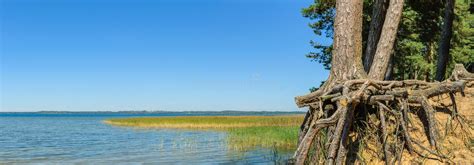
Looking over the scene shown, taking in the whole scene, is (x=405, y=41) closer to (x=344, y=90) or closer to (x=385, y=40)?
(x=385, y=40)

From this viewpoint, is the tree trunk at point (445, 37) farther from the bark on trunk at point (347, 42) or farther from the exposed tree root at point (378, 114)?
the exposed tree root at point (378, 114)

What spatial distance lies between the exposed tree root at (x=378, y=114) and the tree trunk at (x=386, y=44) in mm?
904

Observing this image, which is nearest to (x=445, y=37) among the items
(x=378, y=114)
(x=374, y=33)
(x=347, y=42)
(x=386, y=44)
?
(x=374, y=33)

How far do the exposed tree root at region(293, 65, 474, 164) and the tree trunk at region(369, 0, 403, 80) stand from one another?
35.6 inches

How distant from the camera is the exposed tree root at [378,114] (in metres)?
7.80

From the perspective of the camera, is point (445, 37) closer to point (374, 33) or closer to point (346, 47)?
point (374, 33)

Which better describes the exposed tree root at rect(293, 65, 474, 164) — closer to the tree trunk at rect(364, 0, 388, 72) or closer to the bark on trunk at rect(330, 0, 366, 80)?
the bark on trunk at rect(330, 0, 366, 80)

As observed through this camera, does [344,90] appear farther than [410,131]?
No

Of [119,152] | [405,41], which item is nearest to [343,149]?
[119,152]

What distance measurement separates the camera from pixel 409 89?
28.4 feet

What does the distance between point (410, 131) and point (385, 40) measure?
217cm

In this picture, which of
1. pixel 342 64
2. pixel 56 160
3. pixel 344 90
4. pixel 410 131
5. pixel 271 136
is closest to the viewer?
pixel 344 90

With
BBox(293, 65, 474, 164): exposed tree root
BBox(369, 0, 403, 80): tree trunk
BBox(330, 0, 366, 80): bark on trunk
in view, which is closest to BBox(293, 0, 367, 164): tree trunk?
BBox(330, 0, 366, 80): bark on trunk

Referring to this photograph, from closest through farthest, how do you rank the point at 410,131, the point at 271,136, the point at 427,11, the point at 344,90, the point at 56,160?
the point at 344,90, the point at 410,131, the point at 427,11, the point at 56,160, the point at 271,136
